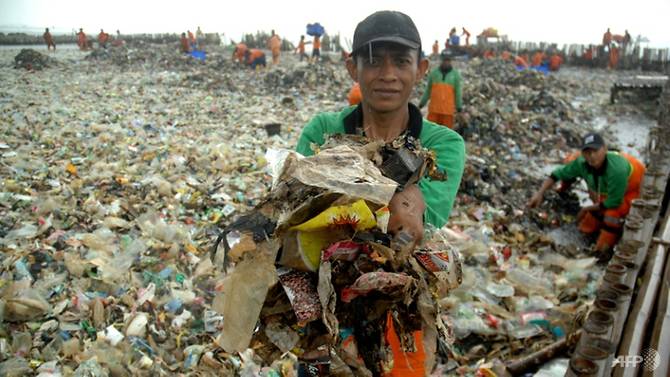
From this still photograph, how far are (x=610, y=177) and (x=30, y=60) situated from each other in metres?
8.45

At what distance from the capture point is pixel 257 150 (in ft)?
21.4

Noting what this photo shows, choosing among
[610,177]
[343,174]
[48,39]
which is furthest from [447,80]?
[48,39]

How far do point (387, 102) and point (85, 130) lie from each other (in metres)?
6.51

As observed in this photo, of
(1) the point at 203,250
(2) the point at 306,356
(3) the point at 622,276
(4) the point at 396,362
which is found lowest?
(1) the point at 203,250

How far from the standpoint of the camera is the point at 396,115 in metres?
1.67

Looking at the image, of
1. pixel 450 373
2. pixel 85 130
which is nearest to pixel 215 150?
pixel 85 130

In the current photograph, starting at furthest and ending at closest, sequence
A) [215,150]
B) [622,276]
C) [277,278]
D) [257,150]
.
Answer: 1. [257,150]
2. [215,150]
3. [622,276]
4. [277,278]

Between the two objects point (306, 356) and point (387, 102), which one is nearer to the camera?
point (306, 356)

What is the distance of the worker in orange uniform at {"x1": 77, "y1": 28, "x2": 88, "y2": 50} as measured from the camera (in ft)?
49.8

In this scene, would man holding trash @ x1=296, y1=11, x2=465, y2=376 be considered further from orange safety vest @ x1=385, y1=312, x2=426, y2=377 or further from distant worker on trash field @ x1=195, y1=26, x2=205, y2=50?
distant worker on trash field @ x1=195, y1=26, x2=205, y2=50

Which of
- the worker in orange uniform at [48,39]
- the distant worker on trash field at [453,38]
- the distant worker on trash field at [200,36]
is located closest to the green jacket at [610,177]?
the worker in orange uniform at [48,39]

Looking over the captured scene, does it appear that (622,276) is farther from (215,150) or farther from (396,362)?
(215,150)

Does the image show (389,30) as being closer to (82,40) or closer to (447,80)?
(447,80)

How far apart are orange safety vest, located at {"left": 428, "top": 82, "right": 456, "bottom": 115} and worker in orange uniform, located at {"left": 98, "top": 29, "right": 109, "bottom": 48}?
1736 centimetres
